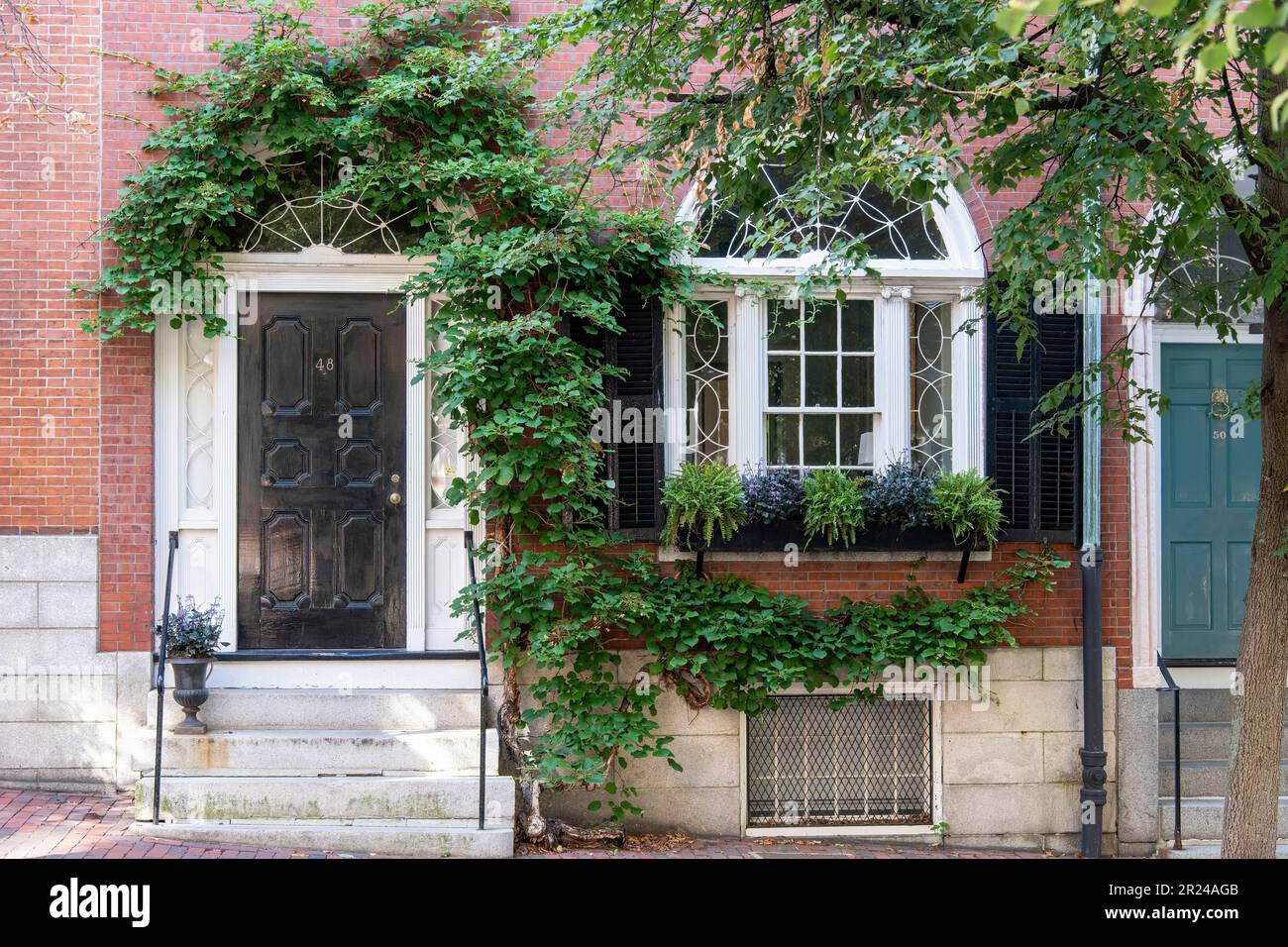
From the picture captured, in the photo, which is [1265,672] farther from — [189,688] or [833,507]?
[189,688]

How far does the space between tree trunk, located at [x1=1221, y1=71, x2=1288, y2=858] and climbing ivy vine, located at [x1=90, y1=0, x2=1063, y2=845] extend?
2067 mm

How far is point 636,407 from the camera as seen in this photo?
6883 mm

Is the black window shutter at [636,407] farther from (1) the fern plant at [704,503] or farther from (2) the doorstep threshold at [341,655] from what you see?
(2) the doorstep threshold at [341,655]

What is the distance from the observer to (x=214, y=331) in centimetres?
678

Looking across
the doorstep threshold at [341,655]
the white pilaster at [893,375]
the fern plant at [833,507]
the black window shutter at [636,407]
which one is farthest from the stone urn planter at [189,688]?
the white pilaster at [893,375]

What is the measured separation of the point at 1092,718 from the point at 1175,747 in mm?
656

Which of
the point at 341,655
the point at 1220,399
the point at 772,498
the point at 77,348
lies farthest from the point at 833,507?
the point at 77,348

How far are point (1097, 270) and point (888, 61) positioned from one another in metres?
1.27

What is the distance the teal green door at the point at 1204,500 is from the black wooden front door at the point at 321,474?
509 centimetres

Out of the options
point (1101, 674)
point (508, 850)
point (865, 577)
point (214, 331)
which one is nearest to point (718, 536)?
point (865, 577)

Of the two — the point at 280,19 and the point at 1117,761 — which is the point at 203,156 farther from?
the point at 1117,761

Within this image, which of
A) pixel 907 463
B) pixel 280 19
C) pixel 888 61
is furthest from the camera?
pixel 907 463

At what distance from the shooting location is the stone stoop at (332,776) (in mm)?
6035

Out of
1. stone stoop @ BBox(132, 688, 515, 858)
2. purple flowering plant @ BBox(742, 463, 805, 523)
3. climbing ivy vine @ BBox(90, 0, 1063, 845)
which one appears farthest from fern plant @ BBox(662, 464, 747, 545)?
stone stoop @ BBox(132, 688, 515, 858)
